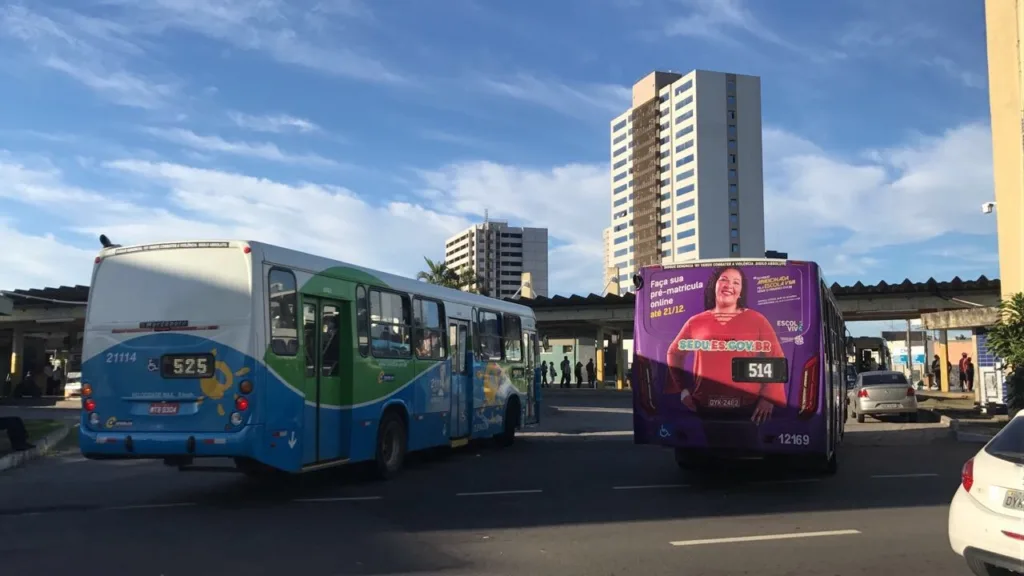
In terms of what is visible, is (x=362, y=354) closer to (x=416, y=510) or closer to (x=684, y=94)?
(x=416, y=510)

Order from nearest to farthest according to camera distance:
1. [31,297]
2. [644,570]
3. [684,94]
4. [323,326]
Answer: [644,570] → [323,326] → [31,297] → [684,94]

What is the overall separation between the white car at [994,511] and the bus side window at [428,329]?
869 cm

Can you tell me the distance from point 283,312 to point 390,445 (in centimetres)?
336

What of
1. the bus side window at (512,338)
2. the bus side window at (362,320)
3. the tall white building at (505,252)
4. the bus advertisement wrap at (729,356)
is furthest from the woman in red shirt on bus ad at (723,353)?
the tall white building at (505,252)

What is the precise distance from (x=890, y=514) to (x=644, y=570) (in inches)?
163

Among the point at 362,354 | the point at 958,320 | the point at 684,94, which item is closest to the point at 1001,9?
the point at 958,320

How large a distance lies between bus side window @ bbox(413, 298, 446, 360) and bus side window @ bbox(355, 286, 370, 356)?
1613 mm

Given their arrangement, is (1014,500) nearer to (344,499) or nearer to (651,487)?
(651,487)

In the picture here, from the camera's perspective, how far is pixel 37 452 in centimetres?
1605

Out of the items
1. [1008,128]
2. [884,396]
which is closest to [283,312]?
[884,396]

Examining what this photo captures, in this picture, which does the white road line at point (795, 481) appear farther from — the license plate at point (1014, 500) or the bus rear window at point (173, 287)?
the bus rear window at point (173, 287)

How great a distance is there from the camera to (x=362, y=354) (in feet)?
38.2

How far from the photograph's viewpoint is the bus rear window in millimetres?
9781

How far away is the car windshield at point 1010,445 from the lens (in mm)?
6111
